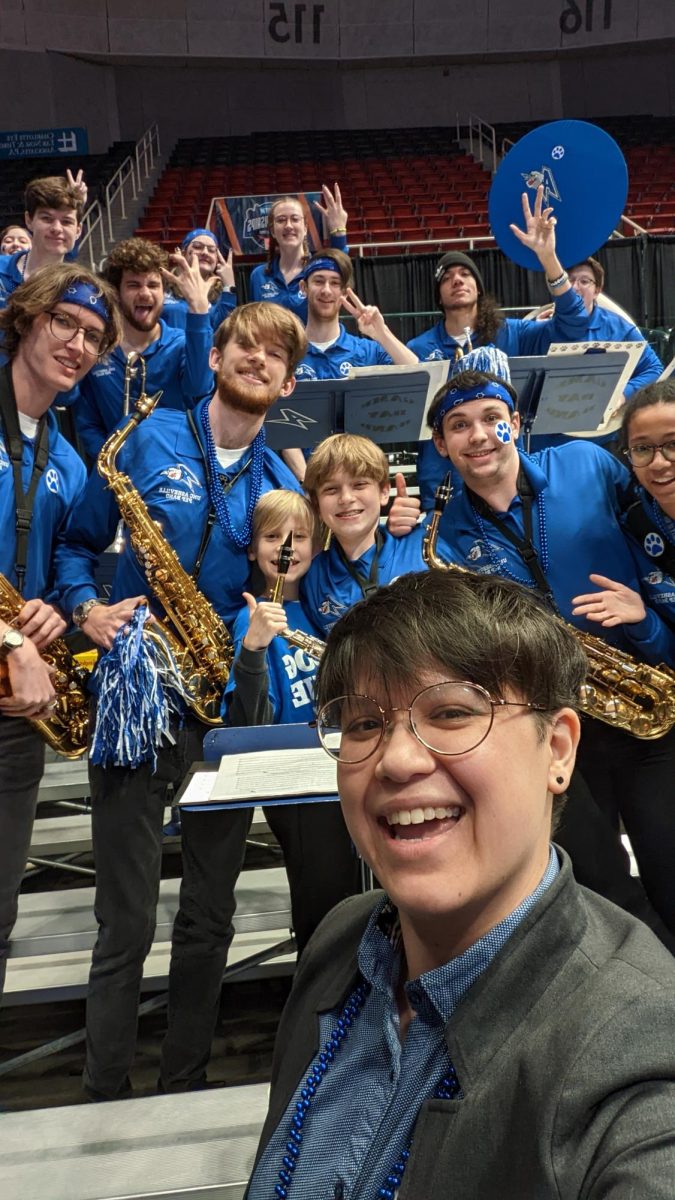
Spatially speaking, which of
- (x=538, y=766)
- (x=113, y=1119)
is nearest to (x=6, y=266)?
(x=113, y=1119)

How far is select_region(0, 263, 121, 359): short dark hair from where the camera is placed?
9.11 ft

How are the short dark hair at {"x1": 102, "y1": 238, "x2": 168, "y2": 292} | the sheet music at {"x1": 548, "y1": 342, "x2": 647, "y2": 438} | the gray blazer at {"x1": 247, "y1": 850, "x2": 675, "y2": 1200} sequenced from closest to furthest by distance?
the gray blazer at {"x1": 247, "y1": 850, "x2": 675, "y2": 1200}, the sheet music at {"x1": 548, "y1": 342, "x2": 647, "y2": 438}, the short dark hair at {"x1": 102, "y1": 238, "x2": 168, "y2": 292}

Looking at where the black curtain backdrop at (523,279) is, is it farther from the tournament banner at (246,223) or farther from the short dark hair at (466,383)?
the short dark hair at (466,383)

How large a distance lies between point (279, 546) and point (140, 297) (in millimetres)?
1733

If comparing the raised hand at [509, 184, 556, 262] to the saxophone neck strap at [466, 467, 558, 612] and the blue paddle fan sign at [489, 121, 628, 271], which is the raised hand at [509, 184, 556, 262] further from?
the saxophone neck strap at [466, 467, 558, 612]

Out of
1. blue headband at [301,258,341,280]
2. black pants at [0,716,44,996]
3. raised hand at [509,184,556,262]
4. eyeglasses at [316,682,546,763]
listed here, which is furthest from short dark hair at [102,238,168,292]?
eyeglasses at [316,682,546,763]

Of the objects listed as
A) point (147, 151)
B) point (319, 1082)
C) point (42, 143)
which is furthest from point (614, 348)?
point (42, 143)

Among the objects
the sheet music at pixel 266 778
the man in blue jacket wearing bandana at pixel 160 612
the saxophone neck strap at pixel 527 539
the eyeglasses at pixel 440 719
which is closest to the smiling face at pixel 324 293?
the man in blue jacket wearing bandana at pixel 160 612

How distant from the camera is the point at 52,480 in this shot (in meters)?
2.88

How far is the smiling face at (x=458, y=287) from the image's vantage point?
186 inches

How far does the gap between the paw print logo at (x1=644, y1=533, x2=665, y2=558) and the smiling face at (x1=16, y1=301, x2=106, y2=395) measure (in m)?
1.75

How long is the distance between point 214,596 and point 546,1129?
7.60 feet

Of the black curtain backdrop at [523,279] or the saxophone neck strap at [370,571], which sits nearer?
the saxophone neck strap at [370,571]

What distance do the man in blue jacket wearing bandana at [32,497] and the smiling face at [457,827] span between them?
1753 millimetres
